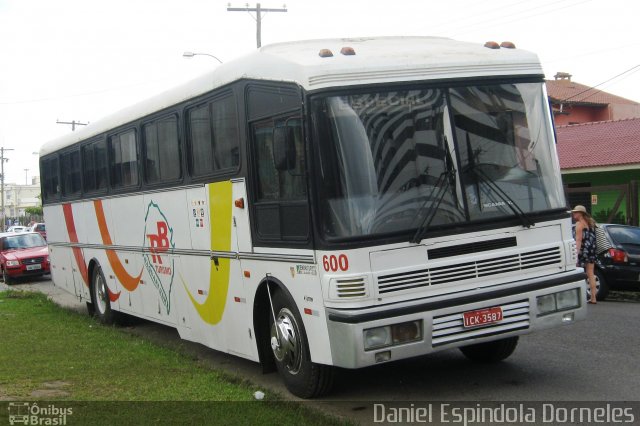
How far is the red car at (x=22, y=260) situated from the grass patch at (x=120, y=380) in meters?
14.3

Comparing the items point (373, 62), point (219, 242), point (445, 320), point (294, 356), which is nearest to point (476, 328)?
point (445, 320)

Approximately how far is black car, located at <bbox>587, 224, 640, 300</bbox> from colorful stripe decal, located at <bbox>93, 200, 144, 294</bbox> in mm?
8450

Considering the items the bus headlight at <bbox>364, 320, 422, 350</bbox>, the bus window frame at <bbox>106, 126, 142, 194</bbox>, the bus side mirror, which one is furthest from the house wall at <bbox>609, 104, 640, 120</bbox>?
the bus headlight at <bbox>364, 320, 422, 350</bbox>

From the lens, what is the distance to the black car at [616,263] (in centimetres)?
1569

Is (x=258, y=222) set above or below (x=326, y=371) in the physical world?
above

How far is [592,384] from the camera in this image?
789cm

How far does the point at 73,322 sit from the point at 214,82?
7.05 meters

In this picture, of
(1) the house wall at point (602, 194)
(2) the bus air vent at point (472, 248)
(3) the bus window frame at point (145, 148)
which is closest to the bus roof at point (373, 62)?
(3) the bus window frame at point (145, 148)

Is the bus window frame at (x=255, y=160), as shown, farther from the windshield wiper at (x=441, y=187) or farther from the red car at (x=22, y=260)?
the red car at (x=22, y=260)

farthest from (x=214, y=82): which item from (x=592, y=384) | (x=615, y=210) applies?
(x=615, y=210)

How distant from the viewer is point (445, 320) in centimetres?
719

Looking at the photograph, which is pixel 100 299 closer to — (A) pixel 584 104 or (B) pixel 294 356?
(B) pixel 294 356

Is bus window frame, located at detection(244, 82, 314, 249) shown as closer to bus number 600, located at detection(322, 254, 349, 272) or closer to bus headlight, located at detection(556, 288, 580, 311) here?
bus number 600, located at detection(322, 254, 349, 272)

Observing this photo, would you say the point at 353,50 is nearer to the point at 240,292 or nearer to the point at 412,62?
the point at 412,62
